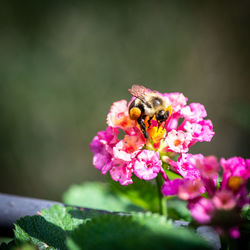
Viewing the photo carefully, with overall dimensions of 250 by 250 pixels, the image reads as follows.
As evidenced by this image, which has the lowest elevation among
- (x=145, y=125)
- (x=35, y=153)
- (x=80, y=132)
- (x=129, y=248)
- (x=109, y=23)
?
(x=129, y=248)

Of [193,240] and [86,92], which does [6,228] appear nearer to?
[193,240]


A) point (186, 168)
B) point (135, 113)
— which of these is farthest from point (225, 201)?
point (135, 113)

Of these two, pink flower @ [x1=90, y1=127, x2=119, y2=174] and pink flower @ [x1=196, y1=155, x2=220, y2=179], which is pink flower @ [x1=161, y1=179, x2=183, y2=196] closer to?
pink flower @ [x1=196, y1=155, x2=220, y2=179]

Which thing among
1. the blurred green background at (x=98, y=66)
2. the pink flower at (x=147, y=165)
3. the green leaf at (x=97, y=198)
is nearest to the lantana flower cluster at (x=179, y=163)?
the pink flower at (x=147, y=165)

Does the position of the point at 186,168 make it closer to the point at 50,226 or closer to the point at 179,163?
the point at 179,163

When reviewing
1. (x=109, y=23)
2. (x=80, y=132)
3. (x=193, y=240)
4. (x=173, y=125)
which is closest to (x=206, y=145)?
(x=80, y=132)

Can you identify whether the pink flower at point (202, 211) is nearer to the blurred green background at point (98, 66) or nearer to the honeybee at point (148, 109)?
the honeybee at point (148, 109)

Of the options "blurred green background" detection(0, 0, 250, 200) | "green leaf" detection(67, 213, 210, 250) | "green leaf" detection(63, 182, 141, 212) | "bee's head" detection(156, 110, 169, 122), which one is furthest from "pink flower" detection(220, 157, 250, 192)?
"blurred green background" detection(0, 0, 250, 200)
